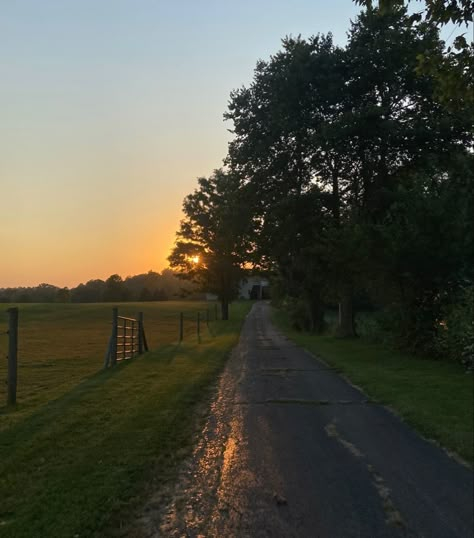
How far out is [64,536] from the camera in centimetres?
390

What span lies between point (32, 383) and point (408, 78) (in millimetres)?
18196

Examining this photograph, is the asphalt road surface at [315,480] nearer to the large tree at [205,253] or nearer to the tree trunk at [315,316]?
the tree trunk at [315,316]

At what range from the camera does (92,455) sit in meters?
5.95

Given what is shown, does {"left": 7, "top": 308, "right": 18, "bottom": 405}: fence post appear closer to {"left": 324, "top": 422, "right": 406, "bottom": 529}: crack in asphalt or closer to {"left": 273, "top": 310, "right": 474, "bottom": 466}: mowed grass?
{"left": 324, "top": 422, "right": 406, "bottom": 529}: crack in asphalt

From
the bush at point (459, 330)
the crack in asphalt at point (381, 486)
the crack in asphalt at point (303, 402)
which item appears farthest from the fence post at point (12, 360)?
the bush at point (459, 330)

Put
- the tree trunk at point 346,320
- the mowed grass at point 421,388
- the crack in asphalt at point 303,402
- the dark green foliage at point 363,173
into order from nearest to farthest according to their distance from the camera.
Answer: the mowed grass at point 421,388 < the crack in asphalt at point 303,402 < the dark green foliage at point 363,173 < the tree trunk at point 346,320

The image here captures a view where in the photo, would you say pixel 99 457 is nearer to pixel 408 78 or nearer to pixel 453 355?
pixel 453 355

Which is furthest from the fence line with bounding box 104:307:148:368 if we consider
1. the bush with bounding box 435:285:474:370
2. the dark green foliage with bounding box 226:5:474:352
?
the bush with bounding box 435:285:474:370

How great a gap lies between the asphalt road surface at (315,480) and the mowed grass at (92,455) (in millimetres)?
358

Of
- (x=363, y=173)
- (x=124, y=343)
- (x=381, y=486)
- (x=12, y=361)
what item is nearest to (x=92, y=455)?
(x=381, y=486)

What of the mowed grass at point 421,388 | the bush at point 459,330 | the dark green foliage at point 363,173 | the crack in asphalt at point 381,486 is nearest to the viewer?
the crack in asphalt at point 381,486

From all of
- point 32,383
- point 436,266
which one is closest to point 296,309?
point 436,266

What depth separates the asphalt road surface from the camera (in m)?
4.30

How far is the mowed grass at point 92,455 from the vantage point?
4277 mm
